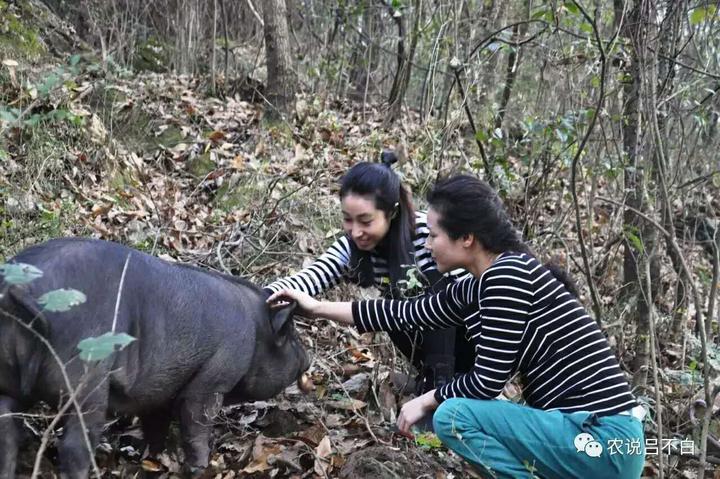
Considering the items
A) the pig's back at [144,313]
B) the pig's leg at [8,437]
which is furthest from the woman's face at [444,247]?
the pig's leg at [8,437]

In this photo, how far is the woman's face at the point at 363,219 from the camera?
4258 mm

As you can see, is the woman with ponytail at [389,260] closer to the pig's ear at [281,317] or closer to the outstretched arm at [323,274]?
the outstretched arm at [323,274]

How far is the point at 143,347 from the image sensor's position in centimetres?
343

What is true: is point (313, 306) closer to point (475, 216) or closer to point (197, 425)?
point (197, 425)

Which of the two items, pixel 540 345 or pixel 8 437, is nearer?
pixel 8 437

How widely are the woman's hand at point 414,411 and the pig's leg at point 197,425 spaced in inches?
34.8

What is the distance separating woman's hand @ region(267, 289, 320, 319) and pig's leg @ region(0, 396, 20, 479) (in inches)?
55.4

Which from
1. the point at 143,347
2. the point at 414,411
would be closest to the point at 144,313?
the point at 143,347

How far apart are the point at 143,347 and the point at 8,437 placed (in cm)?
62

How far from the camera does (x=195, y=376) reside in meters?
3.74

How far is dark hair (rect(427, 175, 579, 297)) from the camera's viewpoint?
357 centimetres

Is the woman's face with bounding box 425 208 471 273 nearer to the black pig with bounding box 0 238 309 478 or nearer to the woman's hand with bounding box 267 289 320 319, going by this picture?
the woman's hand with bounding box 267 289 320 319

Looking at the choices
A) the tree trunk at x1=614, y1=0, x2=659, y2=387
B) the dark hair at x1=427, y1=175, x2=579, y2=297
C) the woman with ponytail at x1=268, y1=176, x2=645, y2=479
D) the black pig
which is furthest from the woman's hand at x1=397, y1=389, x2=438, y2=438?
the tree trunk at x1=614, y1=0, x2=659, y2=387

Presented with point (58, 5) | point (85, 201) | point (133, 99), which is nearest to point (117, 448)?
point (85, 201)
